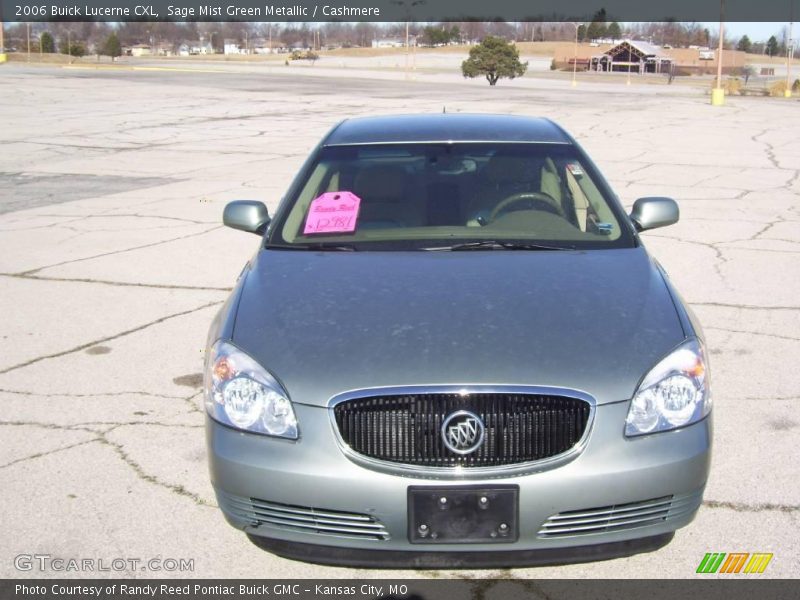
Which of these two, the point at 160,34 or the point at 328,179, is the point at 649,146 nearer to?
the point at 328,179

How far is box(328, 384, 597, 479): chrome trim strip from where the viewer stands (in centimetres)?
294

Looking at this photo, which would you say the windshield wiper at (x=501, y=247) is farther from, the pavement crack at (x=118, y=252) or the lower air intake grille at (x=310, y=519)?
the pavement crack at (x=118, y=252)

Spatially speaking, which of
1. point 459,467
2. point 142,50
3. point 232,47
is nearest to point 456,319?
point 459,467

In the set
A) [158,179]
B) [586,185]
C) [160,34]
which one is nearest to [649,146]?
[158,179]

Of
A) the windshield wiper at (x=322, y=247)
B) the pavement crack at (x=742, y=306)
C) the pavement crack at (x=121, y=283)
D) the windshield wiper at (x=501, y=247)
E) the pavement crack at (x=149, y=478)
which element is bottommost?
the pavement crack at (x=149, y=478)

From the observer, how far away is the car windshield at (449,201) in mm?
4318

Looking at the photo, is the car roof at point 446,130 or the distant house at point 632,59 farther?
the distant house at point 632,59

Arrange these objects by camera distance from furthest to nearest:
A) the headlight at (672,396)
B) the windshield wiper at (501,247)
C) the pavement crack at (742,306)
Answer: the pavement crack at (742,306), the windshield wiper at (501,247), the headlight at (672,396)

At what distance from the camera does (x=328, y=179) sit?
4805 mm

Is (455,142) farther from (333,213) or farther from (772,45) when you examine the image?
(772,45)

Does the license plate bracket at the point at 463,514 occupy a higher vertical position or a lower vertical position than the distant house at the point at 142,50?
lower

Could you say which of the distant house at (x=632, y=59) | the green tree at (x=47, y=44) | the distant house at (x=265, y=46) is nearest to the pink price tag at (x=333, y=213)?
the green tree at (x=47, y=44)

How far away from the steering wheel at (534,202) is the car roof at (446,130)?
37 cm

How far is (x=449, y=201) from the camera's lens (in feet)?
14.9
